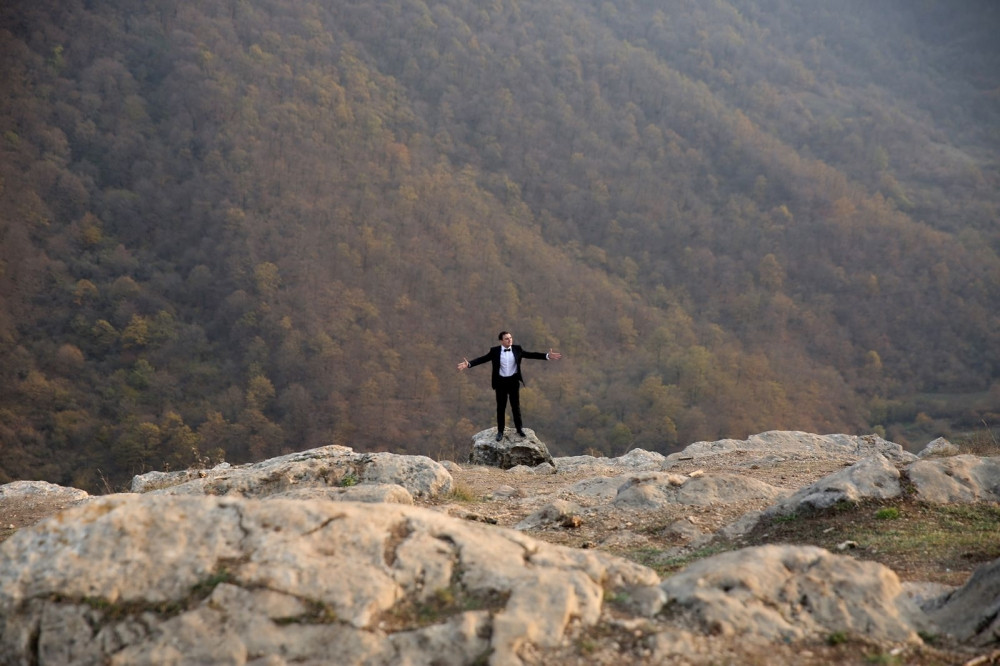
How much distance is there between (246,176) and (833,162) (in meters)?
69.3

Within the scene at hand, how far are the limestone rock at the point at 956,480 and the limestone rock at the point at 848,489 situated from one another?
0.70ft

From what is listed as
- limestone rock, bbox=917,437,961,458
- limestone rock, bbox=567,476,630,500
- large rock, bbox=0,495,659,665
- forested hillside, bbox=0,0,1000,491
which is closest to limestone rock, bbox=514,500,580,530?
limestone rock, bbox=567,476,630,500

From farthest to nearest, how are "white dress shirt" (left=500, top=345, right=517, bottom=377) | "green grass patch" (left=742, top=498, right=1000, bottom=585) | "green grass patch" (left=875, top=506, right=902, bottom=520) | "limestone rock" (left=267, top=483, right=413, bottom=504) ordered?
"white dress shirt" (left=500, top=345, right=517, bottom=377)
"limestone rock" (left=267, top=483, right=413, bottom=504)
"green grass patch" (left=875, top=506, right=902, bottom=520)
"green grass patch" (left=742, top=498, right=1000, bottom=585)

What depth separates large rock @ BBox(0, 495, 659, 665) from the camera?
3652mm

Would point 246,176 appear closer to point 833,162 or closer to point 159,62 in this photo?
point 159,62

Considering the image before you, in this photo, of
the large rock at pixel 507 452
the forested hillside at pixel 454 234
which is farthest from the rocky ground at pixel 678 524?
the forested hillside at pixel 454 234

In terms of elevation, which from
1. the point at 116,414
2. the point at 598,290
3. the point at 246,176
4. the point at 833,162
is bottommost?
the point at 116,414

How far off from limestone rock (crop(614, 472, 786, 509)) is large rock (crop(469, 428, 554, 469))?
5.19 m

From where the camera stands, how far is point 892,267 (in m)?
77.4

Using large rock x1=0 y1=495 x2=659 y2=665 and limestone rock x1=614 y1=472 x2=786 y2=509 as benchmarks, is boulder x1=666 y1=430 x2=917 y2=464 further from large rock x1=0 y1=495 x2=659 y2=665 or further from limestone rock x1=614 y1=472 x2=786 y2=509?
large rock x1=0 y1=495 x2=659 y2=665

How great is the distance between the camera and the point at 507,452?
46.0 feet

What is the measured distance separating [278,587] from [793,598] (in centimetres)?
277

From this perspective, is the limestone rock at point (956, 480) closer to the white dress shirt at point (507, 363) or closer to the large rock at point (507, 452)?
the white dress shirt at point (507, 363)

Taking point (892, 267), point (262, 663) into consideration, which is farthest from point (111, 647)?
point (892, 267)
